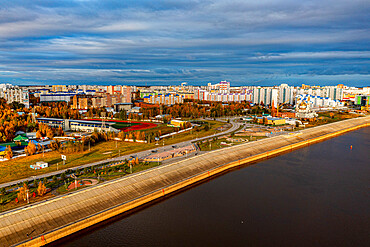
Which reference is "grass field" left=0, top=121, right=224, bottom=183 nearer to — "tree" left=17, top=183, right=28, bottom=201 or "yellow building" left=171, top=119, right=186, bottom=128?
"tree" left=17, top=183, right=28, bottom=201

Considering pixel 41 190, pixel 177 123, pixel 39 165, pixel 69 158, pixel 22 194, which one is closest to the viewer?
pixel 22 194

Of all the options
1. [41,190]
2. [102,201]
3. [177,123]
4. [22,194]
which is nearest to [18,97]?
[177,123]

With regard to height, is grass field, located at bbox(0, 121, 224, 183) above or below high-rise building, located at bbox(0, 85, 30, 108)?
below

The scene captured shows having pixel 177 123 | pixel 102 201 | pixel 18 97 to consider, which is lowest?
pixel 102 201

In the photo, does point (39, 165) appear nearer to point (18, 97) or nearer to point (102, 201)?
point (102, 201)

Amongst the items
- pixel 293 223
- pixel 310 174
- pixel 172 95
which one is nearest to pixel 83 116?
pixel 172 95

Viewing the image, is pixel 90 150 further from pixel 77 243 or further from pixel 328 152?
pixel 328 152

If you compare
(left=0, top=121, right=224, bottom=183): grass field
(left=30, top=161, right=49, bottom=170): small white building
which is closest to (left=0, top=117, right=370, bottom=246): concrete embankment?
(left=0, top=121, right=224, bottom=183): grass field

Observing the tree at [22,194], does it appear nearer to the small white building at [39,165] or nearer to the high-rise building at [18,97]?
the small white building at [39,165]

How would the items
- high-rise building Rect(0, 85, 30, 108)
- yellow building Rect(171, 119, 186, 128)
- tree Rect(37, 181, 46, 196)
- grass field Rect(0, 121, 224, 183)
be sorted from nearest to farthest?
1. tree Rect(37, 181, 46, 196)
2. grass field Rect(0, 121, 224, 183)
3. yellow building Rect(171, 119, 186, 128)
4. high-rise building Rect(0, 85, 30, 108)
